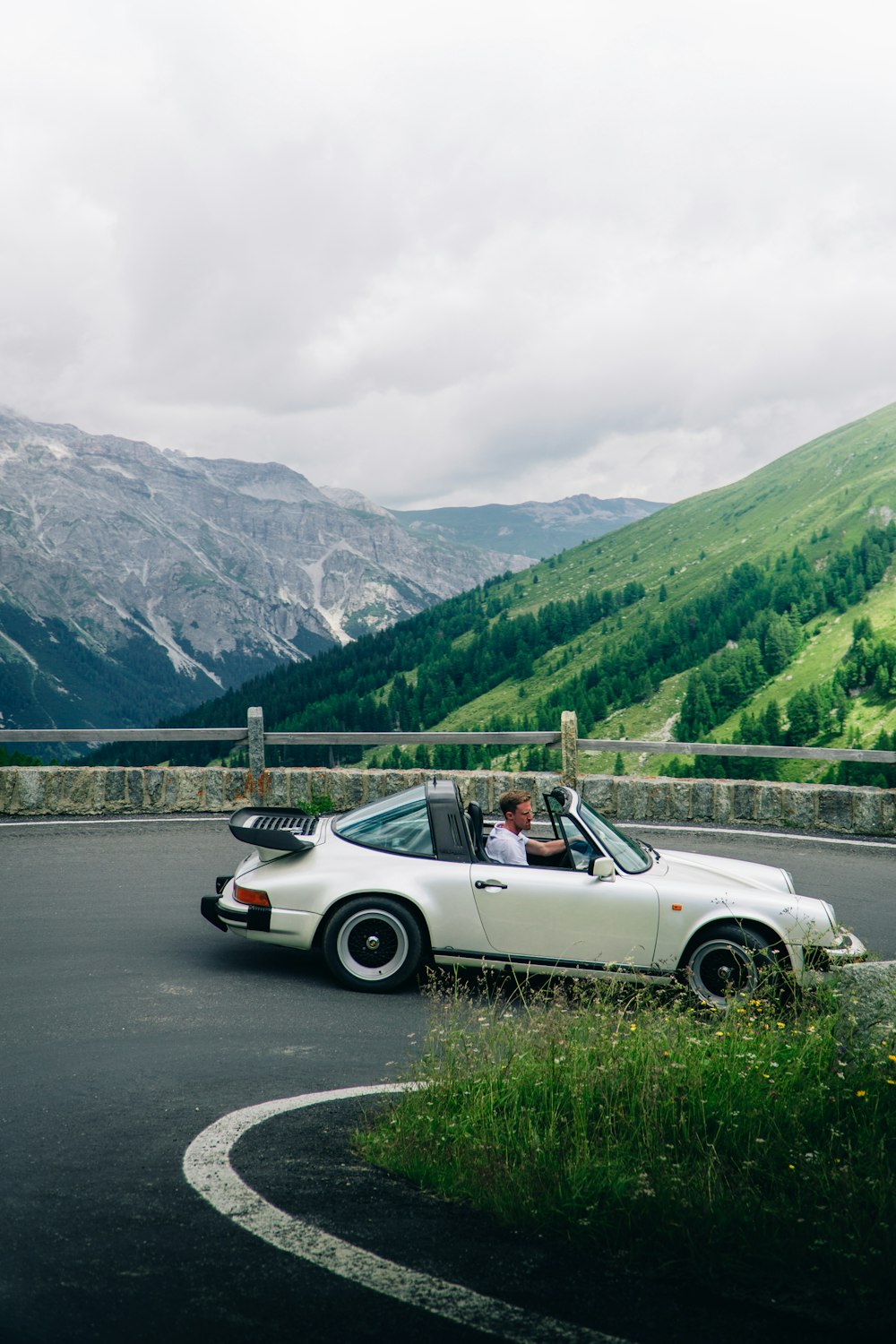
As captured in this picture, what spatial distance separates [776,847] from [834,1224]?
349 inches

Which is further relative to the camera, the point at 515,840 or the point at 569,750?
the point at 569,750

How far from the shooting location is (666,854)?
25.9ft

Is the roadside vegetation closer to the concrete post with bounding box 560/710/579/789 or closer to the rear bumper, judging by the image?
the rear bumper

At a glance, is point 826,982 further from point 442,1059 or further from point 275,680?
point 275,680

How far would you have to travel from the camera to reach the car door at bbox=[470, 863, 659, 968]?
6973mm

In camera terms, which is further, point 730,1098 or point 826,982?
point 826,982

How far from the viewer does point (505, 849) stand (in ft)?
24.1

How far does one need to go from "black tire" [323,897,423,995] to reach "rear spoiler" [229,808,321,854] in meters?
0.60

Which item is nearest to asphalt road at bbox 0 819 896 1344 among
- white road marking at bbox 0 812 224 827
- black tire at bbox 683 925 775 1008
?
black tire at bbox 683 925 775 1008

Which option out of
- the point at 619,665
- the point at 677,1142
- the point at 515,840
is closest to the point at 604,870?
the point at 515,840

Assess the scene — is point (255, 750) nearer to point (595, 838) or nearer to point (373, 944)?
point (373, 944)

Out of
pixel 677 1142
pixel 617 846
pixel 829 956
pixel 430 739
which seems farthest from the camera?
pixel 430 739

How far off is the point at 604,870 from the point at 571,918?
1.27 feet

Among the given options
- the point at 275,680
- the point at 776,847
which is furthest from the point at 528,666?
the point at 776,847
